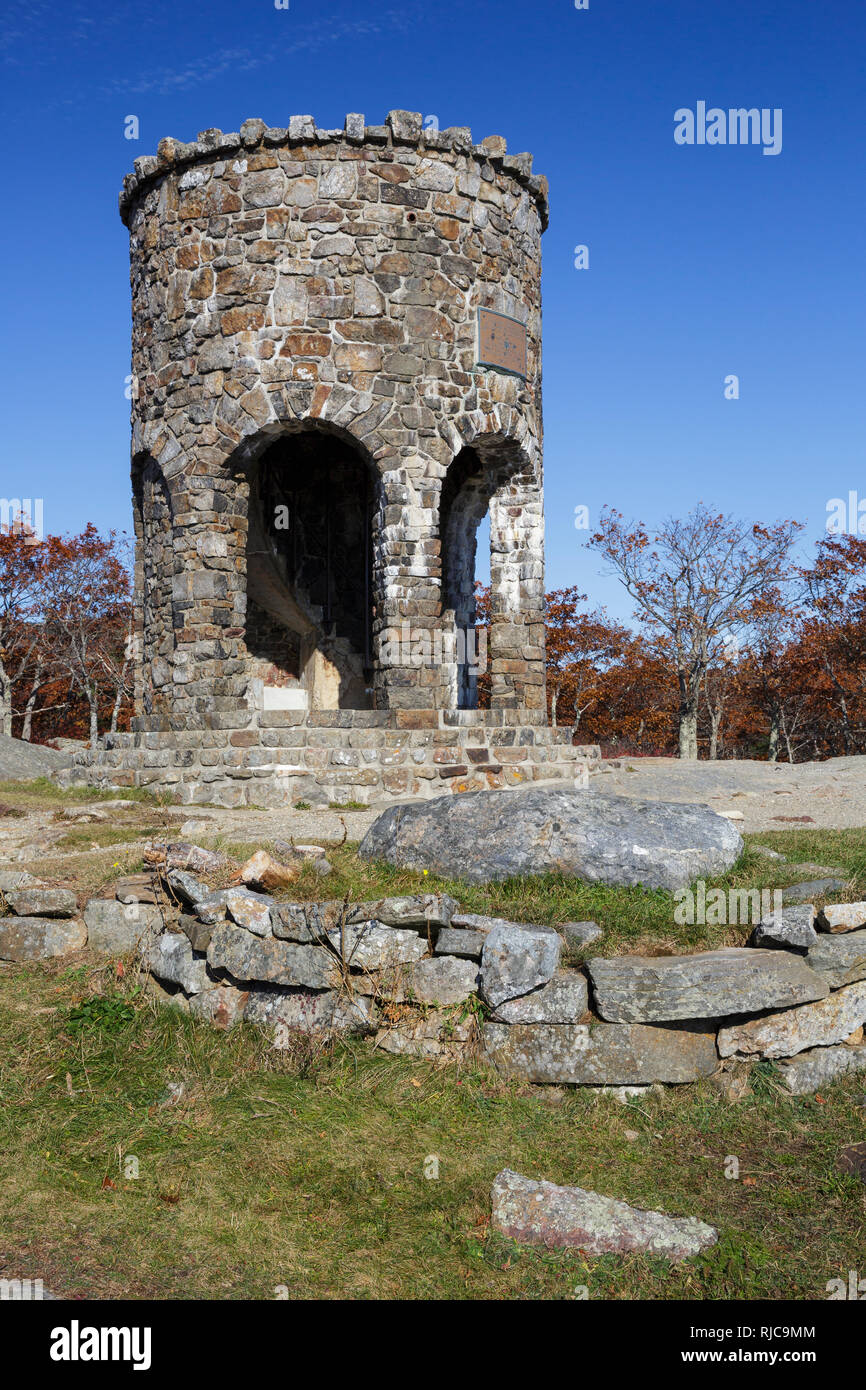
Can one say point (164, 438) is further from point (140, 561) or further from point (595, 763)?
point (595, 763)

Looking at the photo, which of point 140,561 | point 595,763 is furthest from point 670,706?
point 140,561

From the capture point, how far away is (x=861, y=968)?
17.5 ft

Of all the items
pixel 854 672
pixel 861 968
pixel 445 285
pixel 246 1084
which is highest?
pixel 445 285

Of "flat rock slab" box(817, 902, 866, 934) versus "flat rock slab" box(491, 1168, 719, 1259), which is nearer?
"flat rock slab" box(491, 1168, 719, 1259)

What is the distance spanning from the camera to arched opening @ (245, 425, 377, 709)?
16.6 metres

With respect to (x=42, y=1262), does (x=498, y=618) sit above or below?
above

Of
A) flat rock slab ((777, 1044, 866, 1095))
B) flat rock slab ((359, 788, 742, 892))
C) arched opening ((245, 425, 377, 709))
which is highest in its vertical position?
arched opening ((245, 425, 377, 709))

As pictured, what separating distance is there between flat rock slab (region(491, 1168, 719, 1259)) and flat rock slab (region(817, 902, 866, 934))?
1880mm

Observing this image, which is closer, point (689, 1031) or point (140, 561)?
point (689, 1031)

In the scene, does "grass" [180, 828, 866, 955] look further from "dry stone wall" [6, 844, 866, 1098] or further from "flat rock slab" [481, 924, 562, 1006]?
"flat rock slab" [481, 924, 562, 1006]

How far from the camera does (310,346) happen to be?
1240 cm

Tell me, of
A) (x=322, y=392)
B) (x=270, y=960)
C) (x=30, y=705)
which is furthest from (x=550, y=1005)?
(x=30, y=705)

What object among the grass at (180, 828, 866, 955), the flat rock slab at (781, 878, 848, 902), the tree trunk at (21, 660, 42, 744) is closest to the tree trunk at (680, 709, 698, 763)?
the tree trunk at (21, 660, 42, 744)
